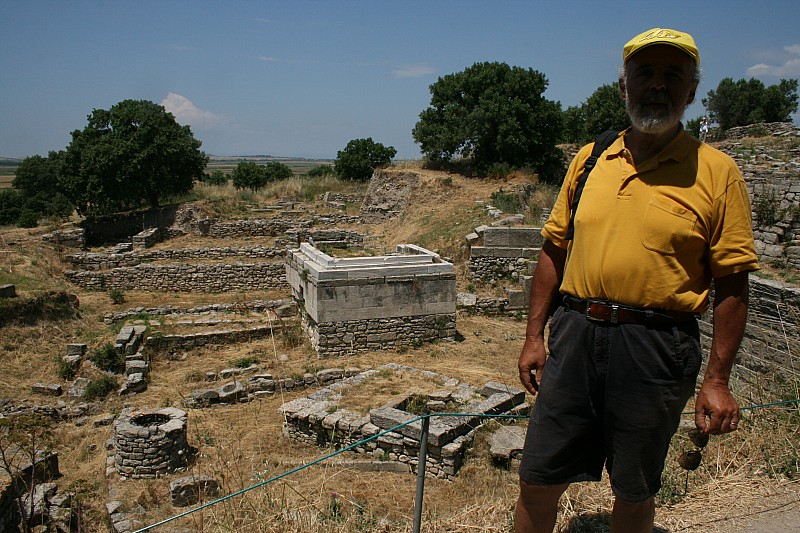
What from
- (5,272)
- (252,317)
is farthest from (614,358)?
(5,272)

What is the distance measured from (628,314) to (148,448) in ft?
21.7

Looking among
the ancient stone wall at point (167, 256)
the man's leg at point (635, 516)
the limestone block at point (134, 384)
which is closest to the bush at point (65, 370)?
the limestone block at point (134, 384)

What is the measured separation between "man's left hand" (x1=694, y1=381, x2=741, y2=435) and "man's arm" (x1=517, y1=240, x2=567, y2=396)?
70 cm

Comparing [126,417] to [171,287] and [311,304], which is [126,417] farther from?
[171,287]

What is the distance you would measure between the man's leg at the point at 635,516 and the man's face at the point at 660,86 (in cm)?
164

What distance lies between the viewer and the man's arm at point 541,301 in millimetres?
2748

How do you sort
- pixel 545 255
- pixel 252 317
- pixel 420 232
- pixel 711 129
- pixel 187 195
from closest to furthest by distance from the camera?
1. pixel 545 255
2. pixel 252 317
3. pixel 420 232
4. pixel 187 195
5. pixel 711 129

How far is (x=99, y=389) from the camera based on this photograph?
9734 millimetres

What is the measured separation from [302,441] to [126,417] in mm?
2360

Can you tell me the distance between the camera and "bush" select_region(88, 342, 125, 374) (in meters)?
10.8

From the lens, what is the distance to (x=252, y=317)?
13.6 m

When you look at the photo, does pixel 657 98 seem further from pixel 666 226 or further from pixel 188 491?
pixel 188 491

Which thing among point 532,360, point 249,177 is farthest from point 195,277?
point 249,177

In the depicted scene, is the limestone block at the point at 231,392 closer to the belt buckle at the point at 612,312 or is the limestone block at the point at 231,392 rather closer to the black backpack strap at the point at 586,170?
the black backpack strap at the point at 586,170
